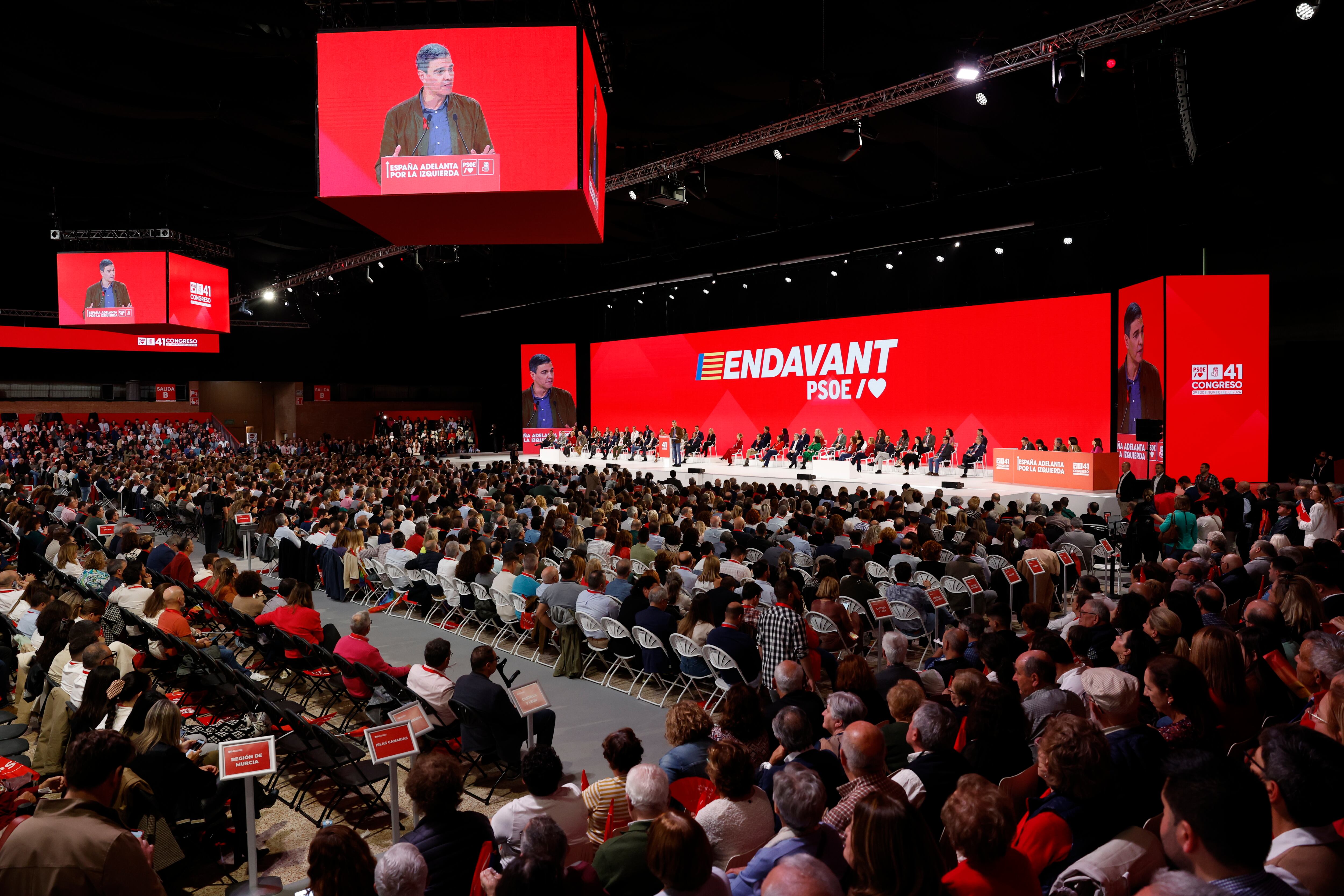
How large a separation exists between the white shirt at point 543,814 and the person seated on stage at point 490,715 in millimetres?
1500

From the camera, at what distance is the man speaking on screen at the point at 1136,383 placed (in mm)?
14414

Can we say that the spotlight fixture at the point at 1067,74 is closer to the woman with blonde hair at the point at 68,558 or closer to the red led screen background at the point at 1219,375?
the red led screen background at the point at 1219,375

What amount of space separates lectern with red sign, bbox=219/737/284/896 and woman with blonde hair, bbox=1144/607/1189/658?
4.43 meters

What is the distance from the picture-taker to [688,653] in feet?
18.0

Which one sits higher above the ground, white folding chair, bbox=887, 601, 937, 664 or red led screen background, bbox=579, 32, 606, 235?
red led screen background, bbox=579, 32, 606, 235

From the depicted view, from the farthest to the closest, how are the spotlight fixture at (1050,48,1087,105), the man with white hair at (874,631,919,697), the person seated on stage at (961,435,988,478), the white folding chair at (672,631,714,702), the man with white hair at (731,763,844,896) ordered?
1. the person seated on stage at (961,435,988,478)
2. the spotlight fixture at (1050,48,1087,105)
3. the white folding chair at (672,631,714,702)
4. the man with white hair at (874,631,919,697)
5. the man with white hair at (731,763,844,896)

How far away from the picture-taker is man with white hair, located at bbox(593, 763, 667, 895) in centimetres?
248

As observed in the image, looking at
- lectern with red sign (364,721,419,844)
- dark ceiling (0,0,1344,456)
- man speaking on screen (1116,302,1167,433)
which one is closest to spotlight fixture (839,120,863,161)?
dark ceiling (0,0,1344,456)

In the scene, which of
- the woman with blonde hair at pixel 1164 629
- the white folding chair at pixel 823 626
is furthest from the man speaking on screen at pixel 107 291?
the woman with blonde hair at pixel 1164 629

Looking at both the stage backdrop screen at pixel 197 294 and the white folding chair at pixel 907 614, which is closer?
the white folding chair at pixel 907 614

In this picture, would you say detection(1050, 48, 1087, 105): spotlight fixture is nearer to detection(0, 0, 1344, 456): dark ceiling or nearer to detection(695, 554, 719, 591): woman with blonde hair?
detection(0, 0, 1344, 456): dark ceiling

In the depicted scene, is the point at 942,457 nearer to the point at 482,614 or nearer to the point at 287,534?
the point at 482,614

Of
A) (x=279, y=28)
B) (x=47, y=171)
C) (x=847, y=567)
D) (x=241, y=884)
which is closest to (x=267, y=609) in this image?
(x=241, y=884)

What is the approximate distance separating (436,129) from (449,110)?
189 millimetres
